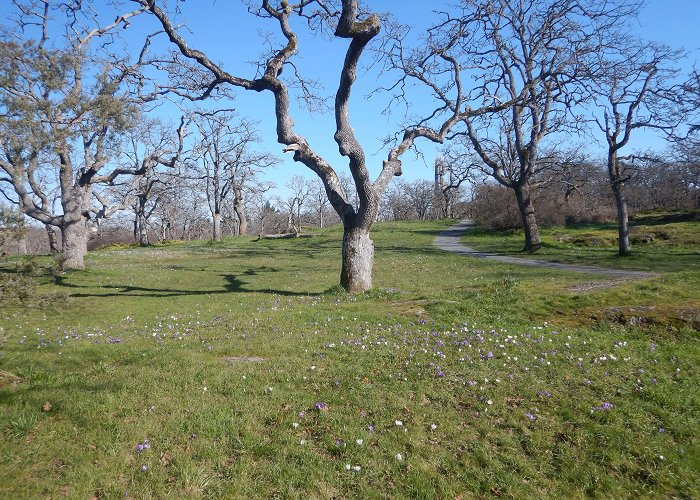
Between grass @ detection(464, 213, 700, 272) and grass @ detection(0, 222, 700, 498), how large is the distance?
9497mm

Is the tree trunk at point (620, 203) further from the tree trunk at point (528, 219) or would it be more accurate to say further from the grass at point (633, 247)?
the tree trunk at point (528, 219)

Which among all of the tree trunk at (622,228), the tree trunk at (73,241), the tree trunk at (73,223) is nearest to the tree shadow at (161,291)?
the tree trunk at (73,241)

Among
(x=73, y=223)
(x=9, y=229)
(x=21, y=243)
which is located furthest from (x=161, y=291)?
(x=9, y=229)

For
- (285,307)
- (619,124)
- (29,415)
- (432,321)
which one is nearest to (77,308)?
(285,307)

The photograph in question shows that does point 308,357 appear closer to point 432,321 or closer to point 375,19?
point 432,321

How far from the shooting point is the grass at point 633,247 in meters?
18.8

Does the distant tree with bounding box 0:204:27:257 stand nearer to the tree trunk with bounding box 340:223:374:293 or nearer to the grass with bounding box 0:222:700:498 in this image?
the grass with bounding box 0:222:700:498

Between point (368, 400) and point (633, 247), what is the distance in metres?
25.6

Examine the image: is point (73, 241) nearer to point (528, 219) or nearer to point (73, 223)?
point (73, 223)

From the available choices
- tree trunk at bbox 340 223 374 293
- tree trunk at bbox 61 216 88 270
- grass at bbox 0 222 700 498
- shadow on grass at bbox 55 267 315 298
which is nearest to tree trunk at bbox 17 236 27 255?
grass at bbox 0 222 700 498

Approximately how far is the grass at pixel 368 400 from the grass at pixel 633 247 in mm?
9497

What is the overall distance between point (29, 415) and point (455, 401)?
492cm

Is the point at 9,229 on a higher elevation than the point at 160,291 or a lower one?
higher

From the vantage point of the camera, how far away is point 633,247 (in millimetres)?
24703
